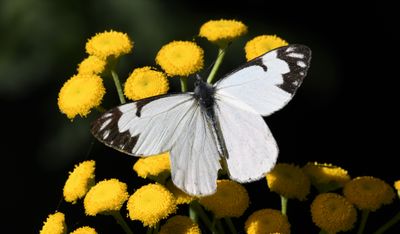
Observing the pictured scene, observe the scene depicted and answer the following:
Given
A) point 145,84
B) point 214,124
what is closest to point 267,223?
point 214,124

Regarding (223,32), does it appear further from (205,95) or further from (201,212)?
(201,212)

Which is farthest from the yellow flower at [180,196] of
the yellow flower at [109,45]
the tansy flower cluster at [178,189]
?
the yellow flower at [109,45]

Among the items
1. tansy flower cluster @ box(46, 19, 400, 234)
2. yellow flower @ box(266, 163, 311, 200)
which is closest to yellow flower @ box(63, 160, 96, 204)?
tansy flower cluster @ box(46, 19, 400, 234)

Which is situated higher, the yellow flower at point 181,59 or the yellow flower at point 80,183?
the yellow flower at point 181,59

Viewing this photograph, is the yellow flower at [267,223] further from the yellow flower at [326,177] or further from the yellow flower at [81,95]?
the yellow flower at [81,95]

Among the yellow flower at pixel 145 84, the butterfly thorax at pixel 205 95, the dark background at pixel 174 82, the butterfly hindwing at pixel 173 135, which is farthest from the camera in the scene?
the dark background at pixel 174 82

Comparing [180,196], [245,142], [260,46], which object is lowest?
[180,196]
